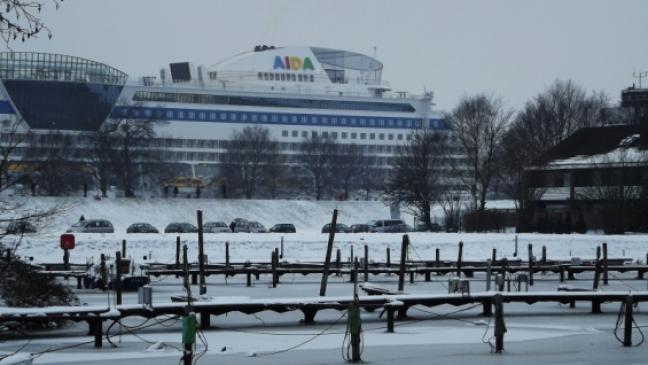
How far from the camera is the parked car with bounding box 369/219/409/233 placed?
69988mm

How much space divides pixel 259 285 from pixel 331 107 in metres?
136

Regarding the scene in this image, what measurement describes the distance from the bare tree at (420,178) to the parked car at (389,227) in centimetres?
152

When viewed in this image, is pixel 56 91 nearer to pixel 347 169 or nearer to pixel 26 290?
pixel 347 169

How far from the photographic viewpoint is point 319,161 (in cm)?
11969

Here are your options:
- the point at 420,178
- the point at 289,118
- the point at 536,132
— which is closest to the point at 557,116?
the point at 536,132

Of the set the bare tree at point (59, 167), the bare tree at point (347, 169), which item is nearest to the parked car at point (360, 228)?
the bare tree at point (59, 167)

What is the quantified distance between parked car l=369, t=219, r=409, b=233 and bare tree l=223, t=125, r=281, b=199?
90.8ft

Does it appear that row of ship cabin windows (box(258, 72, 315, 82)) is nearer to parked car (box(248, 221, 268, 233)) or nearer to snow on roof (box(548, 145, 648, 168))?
parked car (box(248, 221, 268, 233))

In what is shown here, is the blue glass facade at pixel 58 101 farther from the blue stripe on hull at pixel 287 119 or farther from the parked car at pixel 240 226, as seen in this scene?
the parked car at pixel 240 226

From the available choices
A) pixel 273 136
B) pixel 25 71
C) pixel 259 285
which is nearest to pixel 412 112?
pixel 273 136

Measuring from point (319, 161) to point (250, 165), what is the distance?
1275 centimetres

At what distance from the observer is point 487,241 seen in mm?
53469

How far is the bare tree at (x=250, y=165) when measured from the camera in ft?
337

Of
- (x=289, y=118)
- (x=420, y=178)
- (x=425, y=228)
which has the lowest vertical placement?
(x=425, y=228)
